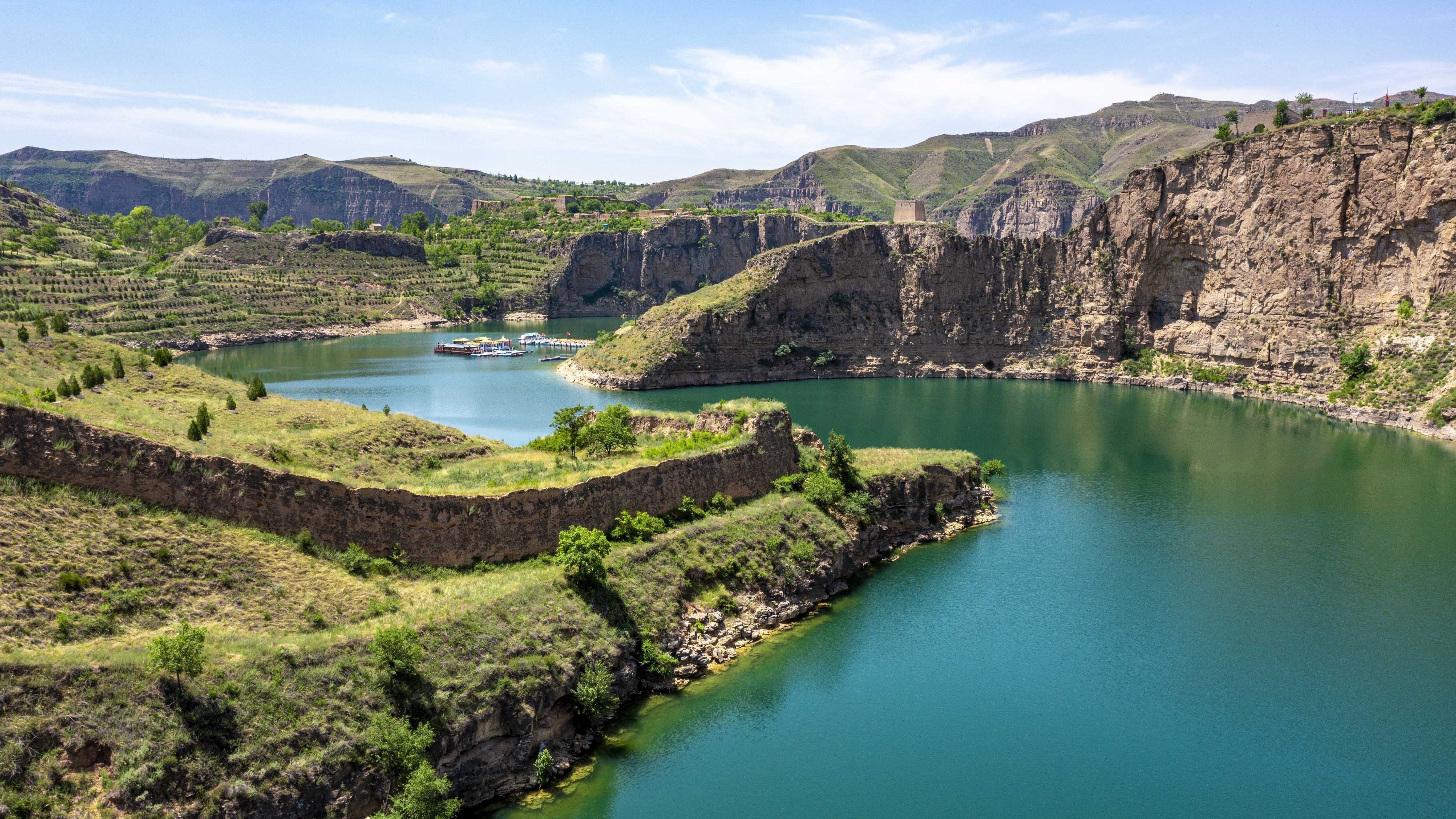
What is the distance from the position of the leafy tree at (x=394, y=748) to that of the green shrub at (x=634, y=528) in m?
13.2

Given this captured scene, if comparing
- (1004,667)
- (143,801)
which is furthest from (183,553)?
(1004,667)

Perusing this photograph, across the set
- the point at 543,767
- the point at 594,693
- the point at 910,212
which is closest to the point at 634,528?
the point at 594,693

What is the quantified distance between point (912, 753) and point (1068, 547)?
2342 cm

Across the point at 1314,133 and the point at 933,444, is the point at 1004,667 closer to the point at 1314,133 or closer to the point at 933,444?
the point at 933,444

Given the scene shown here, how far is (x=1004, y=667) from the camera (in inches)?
1458

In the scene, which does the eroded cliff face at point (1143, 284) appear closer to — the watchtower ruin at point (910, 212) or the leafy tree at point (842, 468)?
the watchtower ruin at point (910, 212)

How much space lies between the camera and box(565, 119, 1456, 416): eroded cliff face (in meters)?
93.1

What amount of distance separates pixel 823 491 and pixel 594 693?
1891 centimetres

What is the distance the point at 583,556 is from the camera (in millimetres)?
33531

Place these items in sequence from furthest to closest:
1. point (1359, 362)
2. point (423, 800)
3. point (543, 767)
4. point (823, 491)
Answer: point (1359, 362) → point (823, 491) → point (543, 767) → point (423, 800)

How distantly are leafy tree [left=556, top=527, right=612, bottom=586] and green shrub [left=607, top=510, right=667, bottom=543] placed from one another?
285 cm

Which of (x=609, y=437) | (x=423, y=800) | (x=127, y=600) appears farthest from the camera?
(x=609, y=437)

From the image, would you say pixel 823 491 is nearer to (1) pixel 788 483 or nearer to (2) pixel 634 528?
(1) pixel 788 483

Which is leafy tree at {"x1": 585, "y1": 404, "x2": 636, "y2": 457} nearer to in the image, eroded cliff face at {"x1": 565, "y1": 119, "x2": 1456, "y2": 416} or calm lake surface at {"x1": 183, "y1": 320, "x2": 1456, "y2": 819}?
calm lake surface at {"x1": 183, "y1": 320, "x2": 1456, "y2": 819}
